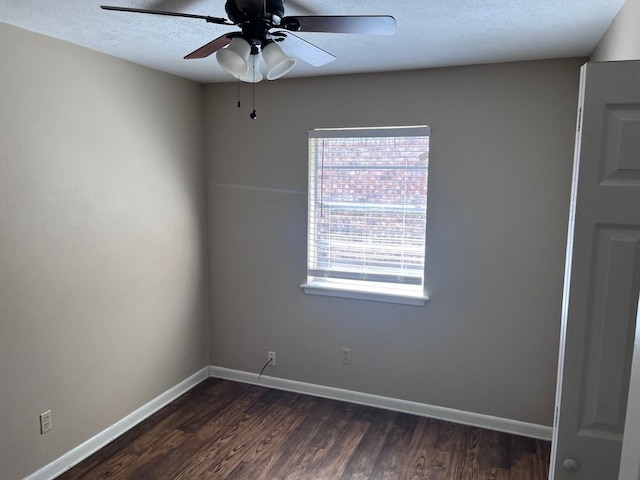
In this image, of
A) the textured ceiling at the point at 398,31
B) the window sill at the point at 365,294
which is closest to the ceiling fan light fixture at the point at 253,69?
the textured ceiling at the point at 398,31

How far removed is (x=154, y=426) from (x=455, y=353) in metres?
2.08

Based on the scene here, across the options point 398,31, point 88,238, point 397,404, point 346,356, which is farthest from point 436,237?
point 88,238

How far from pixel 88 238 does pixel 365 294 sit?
5.98 feet

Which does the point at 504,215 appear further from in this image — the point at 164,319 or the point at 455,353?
the point at 164,319

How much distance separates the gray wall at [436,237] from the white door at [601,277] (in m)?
1.49

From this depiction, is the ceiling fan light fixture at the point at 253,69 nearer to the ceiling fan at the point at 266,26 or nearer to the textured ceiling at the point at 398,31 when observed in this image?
the ceiling fan at the point at 266,26

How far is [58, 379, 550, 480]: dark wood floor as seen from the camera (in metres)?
2.67

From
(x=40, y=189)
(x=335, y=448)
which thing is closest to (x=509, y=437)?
(x=335, y=448)

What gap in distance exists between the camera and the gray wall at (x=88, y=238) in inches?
92.8

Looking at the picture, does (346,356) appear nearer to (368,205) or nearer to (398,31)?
(368,205)

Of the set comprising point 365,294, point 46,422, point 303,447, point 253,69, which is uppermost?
point 253,69

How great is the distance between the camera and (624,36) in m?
1.87

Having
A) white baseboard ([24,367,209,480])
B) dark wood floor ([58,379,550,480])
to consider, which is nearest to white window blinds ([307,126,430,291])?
dark wood floor ([58,379,550,480])

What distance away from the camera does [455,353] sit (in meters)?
3.19
